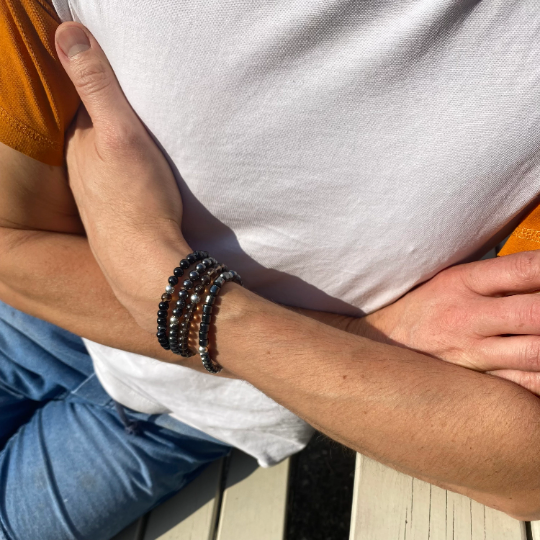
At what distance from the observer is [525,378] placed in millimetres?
756

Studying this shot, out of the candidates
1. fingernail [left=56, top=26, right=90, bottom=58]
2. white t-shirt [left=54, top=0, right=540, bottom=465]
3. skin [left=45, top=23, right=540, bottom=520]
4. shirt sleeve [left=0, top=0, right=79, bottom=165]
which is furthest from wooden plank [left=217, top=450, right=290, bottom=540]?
fingernail [left=56, top=26, right=90, bottom=58]

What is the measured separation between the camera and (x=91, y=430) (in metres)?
1.33

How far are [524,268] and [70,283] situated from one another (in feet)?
2.77

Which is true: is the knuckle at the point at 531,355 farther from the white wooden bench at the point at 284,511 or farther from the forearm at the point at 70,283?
the forearm at the point at 70,283

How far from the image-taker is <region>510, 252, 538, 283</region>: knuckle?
29.6 inches

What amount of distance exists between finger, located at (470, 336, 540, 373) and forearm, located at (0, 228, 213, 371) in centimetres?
60

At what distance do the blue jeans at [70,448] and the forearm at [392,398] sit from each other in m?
0.62

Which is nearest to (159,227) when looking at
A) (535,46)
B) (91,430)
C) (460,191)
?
(460,191)

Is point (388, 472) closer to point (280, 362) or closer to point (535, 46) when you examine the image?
point (280, 362)

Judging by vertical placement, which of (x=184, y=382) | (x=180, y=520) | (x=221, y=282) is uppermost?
(x=221, y=282)

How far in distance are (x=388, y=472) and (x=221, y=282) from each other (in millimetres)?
701

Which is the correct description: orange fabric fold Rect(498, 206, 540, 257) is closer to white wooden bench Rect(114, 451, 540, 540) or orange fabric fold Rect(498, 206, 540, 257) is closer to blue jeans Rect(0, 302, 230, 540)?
white wooden bench Rect(114, 451, 540, 540)

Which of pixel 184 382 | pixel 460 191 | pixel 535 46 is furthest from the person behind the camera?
pixel 184 382

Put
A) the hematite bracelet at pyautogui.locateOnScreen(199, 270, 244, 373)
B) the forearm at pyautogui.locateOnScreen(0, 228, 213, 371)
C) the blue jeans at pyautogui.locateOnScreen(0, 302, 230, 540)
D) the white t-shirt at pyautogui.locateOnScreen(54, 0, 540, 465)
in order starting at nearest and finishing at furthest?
the white t-shirt at pyautogui.locateOnScreen(54, 0, 540, 465)
the hematite bracelet at pyautogui.locateOnScreen(199, 270, 244, 373)
the forearm at pyautogui.locateOnScreen(0, 228, 213, 371)
the blue jeans at pyautogui.locateOnScreen(0, 302, 230, 540)
